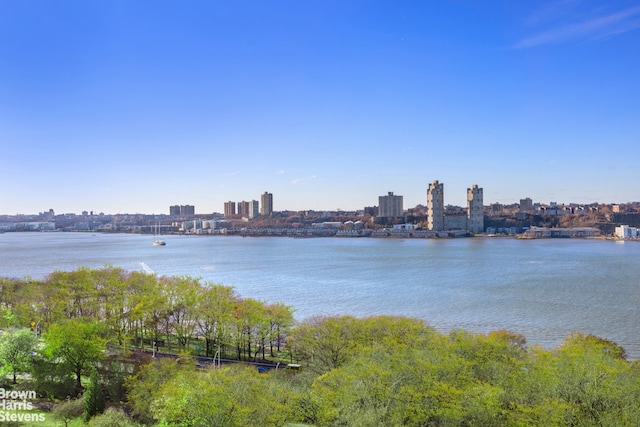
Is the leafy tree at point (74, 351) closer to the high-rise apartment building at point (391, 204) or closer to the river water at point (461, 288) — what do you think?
the river water at point (461, 288)

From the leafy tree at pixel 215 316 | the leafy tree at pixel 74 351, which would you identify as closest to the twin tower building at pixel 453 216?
the leafy tree at pixel 215 316

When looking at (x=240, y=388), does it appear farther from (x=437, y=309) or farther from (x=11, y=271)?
(x=11, y=271)

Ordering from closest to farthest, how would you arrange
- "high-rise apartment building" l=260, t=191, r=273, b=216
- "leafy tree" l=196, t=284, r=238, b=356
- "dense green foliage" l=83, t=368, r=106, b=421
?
"dense green foliage" l=83, t=368, r=106, b=421 < "leafy tree" l=196, t=284, r=238, b=356 < "high-rise apartment building" l=260, t=191, r=273, b=216

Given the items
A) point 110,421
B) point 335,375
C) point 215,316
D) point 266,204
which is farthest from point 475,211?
point 110,421

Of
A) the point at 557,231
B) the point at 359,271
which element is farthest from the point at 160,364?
the point at 557,231

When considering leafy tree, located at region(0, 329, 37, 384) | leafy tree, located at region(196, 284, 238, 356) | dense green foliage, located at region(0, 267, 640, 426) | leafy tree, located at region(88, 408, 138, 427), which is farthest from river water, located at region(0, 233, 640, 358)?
leafy tree, located at region(88, 408, 138, 427)

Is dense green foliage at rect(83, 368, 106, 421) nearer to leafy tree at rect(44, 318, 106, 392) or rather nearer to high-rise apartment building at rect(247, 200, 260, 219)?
leafy tree at rect(44, 318, 106, 392)
